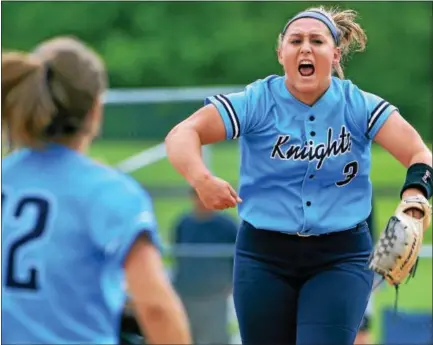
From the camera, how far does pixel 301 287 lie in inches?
139

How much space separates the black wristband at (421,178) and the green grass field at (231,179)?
199 inches

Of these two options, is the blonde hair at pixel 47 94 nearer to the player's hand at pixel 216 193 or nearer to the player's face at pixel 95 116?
the player's face at pixel 95 116

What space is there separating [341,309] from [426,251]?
4243 mm

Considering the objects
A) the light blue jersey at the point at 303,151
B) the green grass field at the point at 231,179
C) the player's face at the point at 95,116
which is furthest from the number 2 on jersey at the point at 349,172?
the green grass field at the point at 231,179

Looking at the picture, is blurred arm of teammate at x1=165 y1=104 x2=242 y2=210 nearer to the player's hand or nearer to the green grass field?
the player's hand

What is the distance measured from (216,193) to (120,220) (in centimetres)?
85

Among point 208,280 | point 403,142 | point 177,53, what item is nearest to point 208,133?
point 403,142

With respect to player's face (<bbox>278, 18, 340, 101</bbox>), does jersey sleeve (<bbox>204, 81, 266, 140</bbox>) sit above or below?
below

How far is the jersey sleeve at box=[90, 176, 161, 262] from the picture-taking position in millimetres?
2422

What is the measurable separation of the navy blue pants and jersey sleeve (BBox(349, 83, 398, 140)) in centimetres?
31

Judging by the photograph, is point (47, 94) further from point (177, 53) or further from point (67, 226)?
point (177, 53)

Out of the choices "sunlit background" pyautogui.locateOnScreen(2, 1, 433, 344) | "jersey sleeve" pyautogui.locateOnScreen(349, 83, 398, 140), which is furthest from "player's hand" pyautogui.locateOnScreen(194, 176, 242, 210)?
"sunlit background" pyautogui.locateOnScreen(2, 1, 433, 344)

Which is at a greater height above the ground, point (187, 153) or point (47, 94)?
point (47, 94)

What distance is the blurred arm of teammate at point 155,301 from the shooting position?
2373 millimetres
